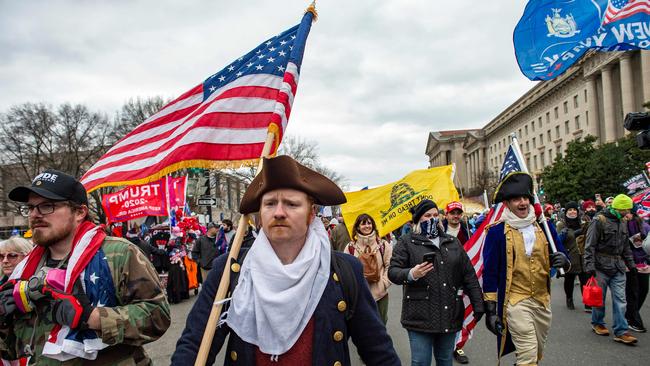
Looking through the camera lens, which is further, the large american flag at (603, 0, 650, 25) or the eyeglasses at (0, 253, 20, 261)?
the large american flag at (603, 0, 650, 25)

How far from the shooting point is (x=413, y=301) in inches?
180

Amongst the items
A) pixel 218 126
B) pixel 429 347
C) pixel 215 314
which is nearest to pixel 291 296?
pixel 215 314

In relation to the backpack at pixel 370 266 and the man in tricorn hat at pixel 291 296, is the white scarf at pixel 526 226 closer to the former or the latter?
the backpack at pixel 370 266

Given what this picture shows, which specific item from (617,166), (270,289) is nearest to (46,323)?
(270,289)

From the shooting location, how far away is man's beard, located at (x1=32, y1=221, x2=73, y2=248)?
2717 millimetres

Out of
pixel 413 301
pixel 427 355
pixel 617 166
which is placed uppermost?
pixel 617 166

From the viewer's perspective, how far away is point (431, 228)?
189 inches

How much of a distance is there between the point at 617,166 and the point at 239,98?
39397mm

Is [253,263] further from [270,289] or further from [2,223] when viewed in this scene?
[2,223]

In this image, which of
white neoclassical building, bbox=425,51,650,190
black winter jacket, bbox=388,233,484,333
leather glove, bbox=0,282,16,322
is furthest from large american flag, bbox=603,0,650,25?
white neoclassical building, bbox=425,51,650,190

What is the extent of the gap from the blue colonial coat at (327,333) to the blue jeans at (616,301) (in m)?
5.69

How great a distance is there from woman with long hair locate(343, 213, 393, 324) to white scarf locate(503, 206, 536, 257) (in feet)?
6.10

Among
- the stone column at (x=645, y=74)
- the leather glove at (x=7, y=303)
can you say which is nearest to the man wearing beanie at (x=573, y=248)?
the leather glove at (x=7, y=303)

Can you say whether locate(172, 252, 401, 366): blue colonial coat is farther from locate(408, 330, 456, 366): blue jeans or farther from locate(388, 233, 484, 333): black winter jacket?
locate(408, 330, 456, 366): blue jeans
